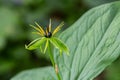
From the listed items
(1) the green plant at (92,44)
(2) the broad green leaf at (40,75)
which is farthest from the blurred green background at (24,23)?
(1) the green plant at (92,44)

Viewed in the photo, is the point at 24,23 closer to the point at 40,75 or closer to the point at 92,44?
the point at 40,75

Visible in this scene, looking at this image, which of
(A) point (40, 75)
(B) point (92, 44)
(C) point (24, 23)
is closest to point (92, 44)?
(B) point (92, 44)

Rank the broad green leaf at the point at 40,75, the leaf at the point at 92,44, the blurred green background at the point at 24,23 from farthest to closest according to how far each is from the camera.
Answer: the blurred green background at the point at 24,23, the broad green leaf at the point at 40,75, the leaf at the point at 92,44

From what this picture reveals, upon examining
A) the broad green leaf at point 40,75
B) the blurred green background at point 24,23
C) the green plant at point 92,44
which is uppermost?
the green plant at point 92,44

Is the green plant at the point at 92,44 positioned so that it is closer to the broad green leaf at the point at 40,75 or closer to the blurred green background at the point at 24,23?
the broad green leaf at the point at 40,75

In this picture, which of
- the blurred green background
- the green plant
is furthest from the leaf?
the blurred green background

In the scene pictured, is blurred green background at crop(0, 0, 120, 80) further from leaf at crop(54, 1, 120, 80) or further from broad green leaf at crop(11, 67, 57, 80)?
leaf at crop(54, 1, 120, 80)

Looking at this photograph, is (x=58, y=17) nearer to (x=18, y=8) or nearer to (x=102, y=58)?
(x=18, y=8)

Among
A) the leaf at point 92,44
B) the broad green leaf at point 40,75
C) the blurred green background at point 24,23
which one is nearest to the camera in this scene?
the leaf at point 92,44

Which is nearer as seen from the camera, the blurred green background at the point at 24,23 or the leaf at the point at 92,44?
the leaf at the point at 92,44
